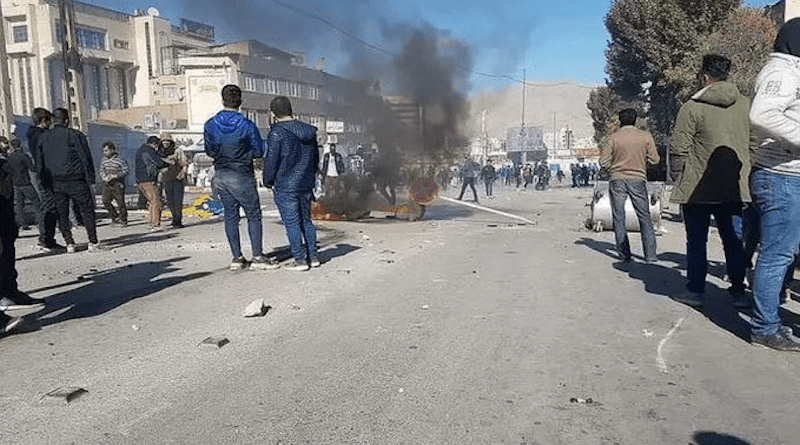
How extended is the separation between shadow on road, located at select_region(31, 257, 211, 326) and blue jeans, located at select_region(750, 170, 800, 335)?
477 cm

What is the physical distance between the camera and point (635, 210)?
7188mm

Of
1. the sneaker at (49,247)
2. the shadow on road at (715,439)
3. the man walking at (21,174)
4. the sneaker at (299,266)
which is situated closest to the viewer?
the shadow on road at (715,439)

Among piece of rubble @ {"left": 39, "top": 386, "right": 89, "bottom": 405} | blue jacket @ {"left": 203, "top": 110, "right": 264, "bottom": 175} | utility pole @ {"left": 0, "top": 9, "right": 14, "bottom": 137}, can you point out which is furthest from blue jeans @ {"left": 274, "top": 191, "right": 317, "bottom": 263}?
utility pole @ {"left": 0, "top": 9, "right": 14, "bottom": 137}

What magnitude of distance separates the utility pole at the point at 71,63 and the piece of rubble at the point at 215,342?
14238 mm

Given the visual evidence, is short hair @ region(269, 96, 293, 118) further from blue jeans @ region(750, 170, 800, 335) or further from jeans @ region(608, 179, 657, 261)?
blue jeans @ region(750, 170, 800, 335)

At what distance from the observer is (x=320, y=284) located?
6.18 meters

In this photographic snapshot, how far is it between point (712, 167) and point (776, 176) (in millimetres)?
1140

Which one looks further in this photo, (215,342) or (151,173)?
(151,173)

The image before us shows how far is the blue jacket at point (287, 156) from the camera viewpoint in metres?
6.82

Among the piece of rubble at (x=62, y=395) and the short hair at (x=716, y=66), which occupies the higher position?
the short hair at (x=716, y=66)

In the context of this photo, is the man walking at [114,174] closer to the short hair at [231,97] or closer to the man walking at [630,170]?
the short hair at [231,97]

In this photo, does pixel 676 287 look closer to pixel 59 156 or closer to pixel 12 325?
pixel 12 325

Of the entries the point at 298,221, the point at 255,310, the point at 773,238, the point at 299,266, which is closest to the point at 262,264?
the point at 299,266

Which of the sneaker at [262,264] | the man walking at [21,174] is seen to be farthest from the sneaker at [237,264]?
the man walking at [21,174]
